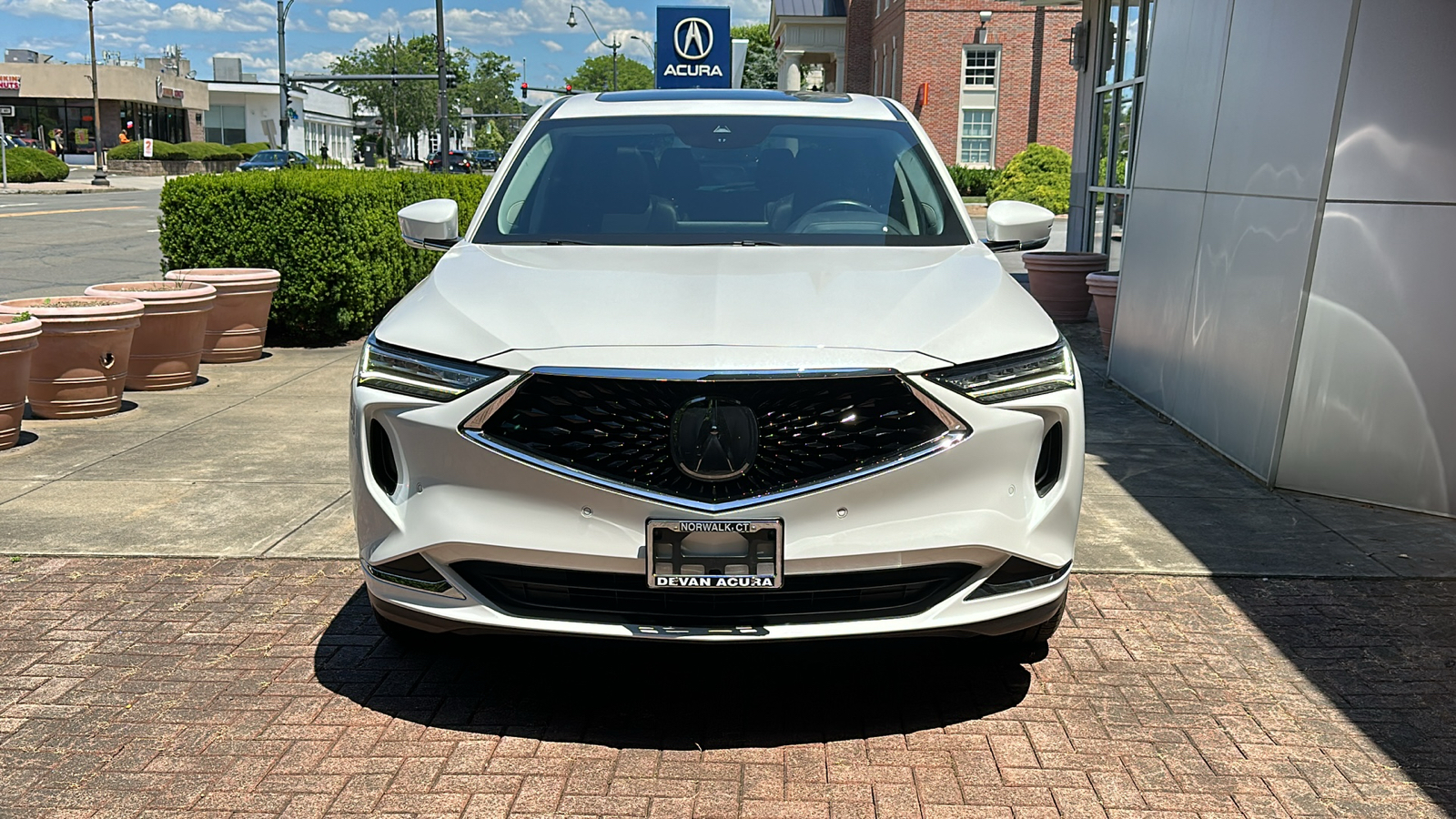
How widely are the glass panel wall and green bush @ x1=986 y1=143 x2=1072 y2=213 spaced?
42.6 ft

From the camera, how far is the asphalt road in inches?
642

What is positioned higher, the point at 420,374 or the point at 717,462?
the point at 420,374

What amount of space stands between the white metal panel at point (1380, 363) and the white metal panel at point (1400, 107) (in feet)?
0.39

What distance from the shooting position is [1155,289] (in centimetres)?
877

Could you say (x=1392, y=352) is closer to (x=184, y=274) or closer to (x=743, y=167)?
(x=743, y=167)

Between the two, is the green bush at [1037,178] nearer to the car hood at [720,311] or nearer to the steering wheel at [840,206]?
the steering wheel at [840,206]

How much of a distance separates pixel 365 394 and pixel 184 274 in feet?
24.9

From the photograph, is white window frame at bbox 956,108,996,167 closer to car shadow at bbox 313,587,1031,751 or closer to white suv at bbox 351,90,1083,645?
car shadow at bbox 313,587,1031,751

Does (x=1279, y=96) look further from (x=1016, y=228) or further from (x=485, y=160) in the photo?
(x=485, y=160)

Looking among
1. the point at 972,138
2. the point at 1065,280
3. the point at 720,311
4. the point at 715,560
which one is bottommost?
the point at 1065,280

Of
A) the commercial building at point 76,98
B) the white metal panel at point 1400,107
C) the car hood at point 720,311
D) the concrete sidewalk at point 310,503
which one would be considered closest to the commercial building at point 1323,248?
the white metal panel at point 1400,107

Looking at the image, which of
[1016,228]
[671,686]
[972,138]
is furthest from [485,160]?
[671,686]

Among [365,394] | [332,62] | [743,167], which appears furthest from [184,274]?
[332,62]

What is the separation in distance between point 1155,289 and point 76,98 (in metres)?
83.9
